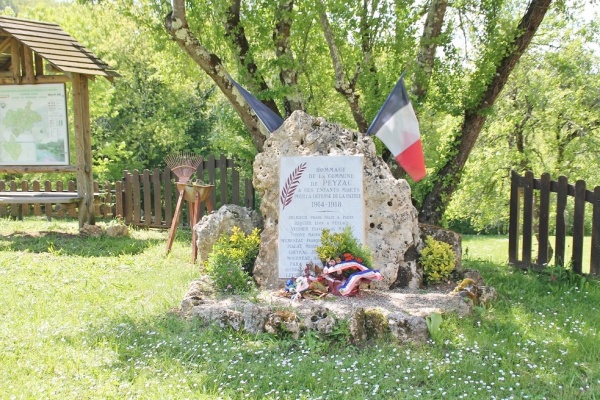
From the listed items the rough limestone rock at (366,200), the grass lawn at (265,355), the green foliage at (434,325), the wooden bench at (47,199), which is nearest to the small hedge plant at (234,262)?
the rough limestone rock at (366,200)

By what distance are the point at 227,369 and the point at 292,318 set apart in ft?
2.85

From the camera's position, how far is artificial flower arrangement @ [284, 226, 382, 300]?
5.77m

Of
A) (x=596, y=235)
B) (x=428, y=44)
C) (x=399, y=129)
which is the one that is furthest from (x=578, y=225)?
(x=428, y=44)

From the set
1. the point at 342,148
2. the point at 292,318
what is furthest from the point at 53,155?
the point at 292,318

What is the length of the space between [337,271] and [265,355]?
152 cm

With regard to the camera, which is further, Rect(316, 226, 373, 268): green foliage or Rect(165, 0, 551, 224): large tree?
Answer: Rect(165, 0, 551, 224): large tree

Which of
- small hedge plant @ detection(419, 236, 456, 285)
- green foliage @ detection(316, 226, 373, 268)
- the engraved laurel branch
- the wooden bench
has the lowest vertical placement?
small hedge plant @ detection(419, 236, 456, 285)

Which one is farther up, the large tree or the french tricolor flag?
the large tree

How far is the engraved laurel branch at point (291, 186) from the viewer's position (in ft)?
21.7

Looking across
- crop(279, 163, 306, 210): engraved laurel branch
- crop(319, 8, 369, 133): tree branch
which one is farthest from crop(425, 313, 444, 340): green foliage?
crop(319, 8, 369, 133): tree branch

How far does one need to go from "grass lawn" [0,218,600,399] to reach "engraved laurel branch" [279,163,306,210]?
157cm

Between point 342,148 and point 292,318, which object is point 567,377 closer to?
point 292,318

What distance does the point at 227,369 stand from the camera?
432cm

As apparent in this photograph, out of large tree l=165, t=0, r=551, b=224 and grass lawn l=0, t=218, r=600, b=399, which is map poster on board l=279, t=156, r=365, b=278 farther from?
large tree l=165, t=0, r=551, b=224
